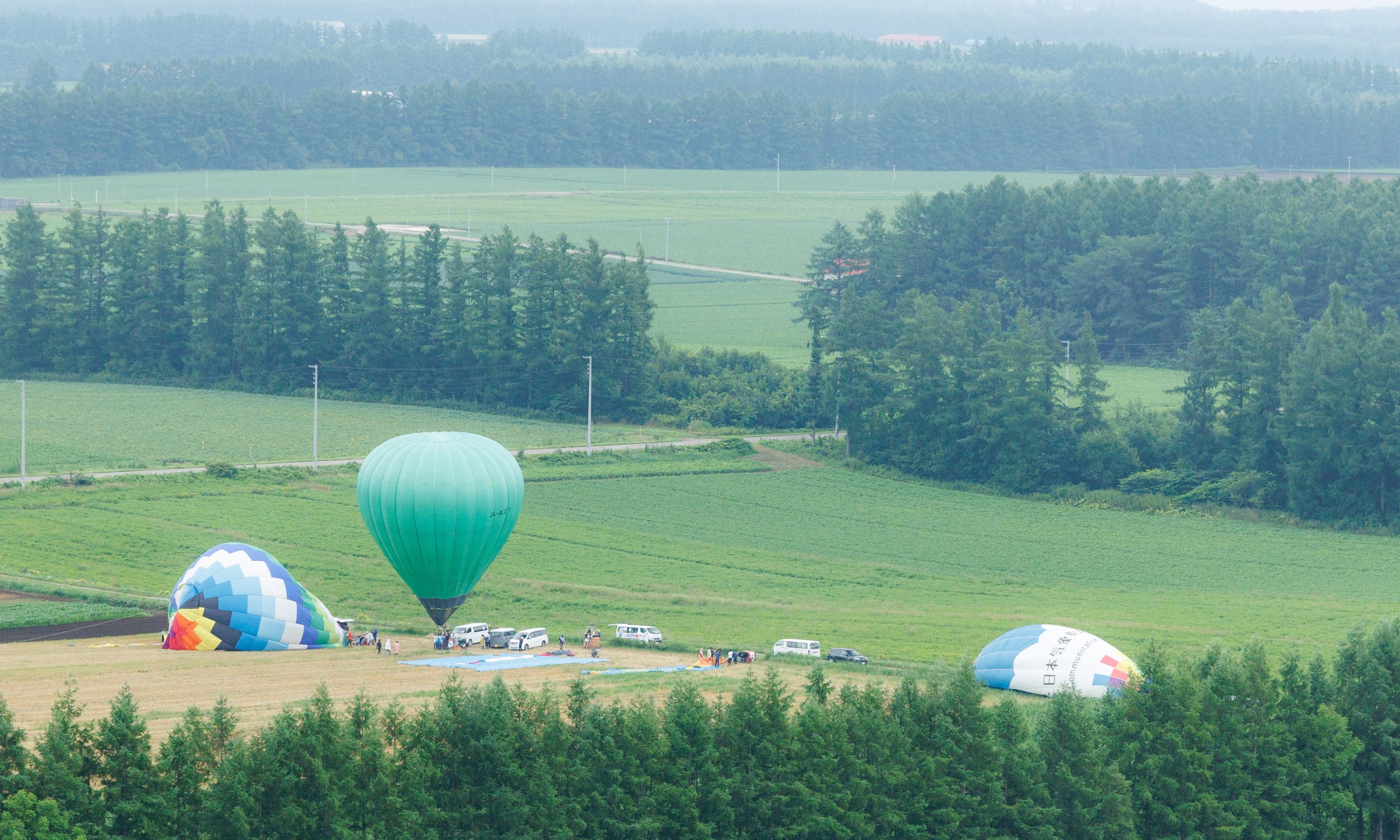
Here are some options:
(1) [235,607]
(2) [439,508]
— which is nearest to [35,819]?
(1) [235,607]

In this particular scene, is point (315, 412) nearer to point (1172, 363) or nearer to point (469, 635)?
point (469, 635)

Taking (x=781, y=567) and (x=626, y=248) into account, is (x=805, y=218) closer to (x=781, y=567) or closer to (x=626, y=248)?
(x=626, y=248)

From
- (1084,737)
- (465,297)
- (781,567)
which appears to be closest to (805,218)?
(465,297)

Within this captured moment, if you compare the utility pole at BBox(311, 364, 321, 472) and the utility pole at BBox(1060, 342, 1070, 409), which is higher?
the utility pole at BBox(1060, 342, 1070, 409)

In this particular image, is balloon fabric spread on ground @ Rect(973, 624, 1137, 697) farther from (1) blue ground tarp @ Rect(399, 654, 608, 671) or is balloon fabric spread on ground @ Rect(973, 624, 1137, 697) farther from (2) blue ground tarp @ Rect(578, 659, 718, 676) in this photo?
(1) blue ground tarp @ Rect(399, 654, 608, 671)

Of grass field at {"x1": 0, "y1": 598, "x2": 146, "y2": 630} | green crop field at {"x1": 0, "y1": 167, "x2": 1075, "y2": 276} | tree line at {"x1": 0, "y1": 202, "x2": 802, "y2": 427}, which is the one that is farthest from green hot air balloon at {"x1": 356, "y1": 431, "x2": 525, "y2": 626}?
green crop field at {"x1": 0, "y1": 167, "x2": 1075, "y2": 276}

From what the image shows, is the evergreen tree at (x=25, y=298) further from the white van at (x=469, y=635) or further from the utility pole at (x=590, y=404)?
the white van at (x=469, y=635)
